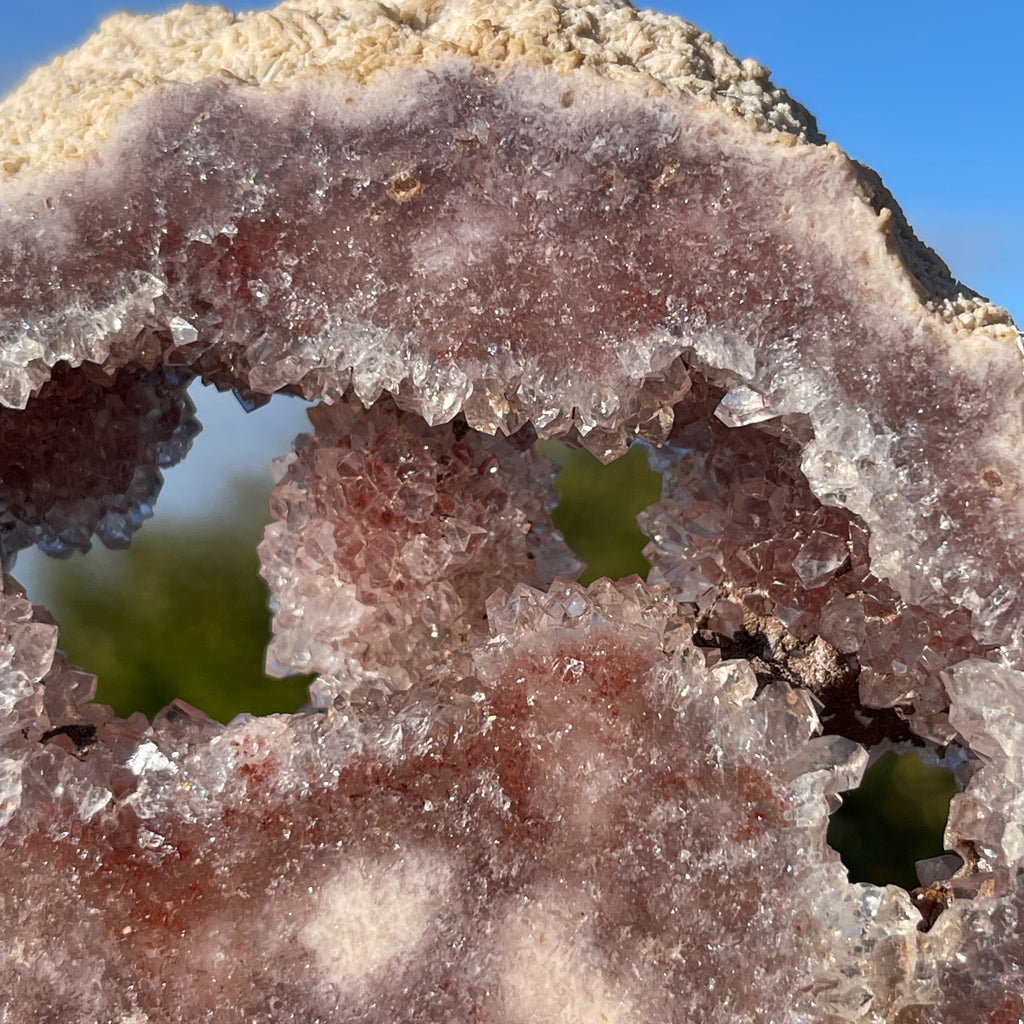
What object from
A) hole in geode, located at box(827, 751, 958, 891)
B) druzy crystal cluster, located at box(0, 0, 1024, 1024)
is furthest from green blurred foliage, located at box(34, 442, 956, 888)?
druzy crystal cluster, located at box(0, 0, 1024, 1024)

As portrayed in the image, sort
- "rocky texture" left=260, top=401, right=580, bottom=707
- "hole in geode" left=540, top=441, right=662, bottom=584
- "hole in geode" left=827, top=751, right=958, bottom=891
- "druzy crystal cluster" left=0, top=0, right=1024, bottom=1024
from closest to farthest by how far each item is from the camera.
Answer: "druzy crystal cluster" left=0, top=0, right=1024, bottom=1024 < "rocky texture" left=260, top=401, right=580, bottom=707 < "hole in geode" left=827, top=751, right=958, bottom=891 < "hole in geode" left=540, top=441, right=662, bottom=584

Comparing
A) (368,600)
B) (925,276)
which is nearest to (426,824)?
(368,600)

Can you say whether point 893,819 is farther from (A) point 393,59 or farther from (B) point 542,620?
(A) point 393,59

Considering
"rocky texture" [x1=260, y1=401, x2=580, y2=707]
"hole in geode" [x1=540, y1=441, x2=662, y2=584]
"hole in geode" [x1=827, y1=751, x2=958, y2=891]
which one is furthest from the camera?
"hole in geode" [x1=540, y1=441, x2=662, y2=584]

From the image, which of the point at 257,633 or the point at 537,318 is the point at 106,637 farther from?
the point at 537,318

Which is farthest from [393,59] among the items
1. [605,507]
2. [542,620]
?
[605,507]

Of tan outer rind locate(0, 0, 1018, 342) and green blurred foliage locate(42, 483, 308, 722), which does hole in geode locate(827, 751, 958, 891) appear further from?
tan outer rind locate(0, 0, 1018, 342)
